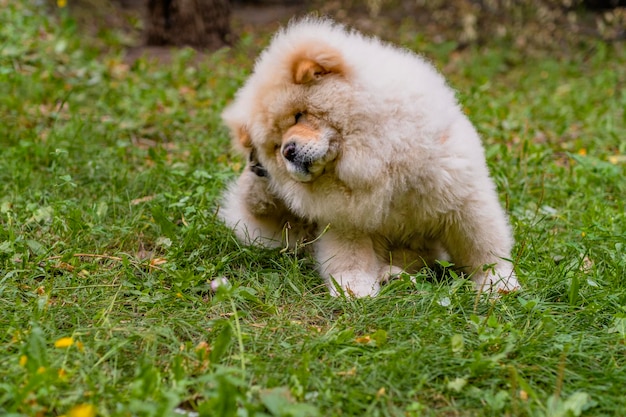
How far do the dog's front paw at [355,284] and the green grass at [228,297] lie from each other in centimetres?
7

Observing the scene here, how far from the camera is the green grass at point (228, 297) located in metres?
2.18

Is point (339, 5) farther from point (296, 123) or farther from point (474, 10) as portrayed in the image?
point (296, 123)

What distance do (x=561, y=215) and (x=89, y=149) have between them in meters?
2.96

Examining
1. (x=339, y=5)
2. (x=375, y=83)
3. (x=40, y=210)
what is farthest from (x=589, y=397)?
(x=339, y=5)

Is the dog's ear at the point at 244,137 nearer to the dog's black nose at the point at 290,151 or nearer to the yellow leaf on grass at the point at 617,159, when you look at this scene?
the dog's black nose at the point at 290,151

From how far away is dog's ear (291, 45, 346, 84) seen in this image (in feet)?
9.23

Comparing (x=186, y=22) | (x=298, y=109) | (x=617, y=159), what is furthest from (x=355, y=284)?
(x=186, y=22)

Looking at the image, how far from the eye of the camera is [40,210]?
353cm

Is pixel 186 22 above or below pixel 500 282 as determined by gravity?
below

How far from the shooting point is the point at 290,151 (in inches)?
110

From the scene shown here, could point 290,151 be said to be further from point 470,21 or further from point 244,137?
point 470,21

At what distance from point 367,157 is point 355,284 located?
0.59m

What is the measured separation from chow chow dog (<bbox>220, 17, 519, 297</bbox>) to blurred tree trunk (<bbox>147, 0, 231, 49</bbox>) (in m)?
4.14

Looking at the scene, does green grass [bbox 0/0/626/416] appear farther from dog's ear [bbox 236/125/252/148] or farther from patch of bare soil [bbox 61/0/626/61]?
patch of bare soil [bbox 61/0/626/61]
